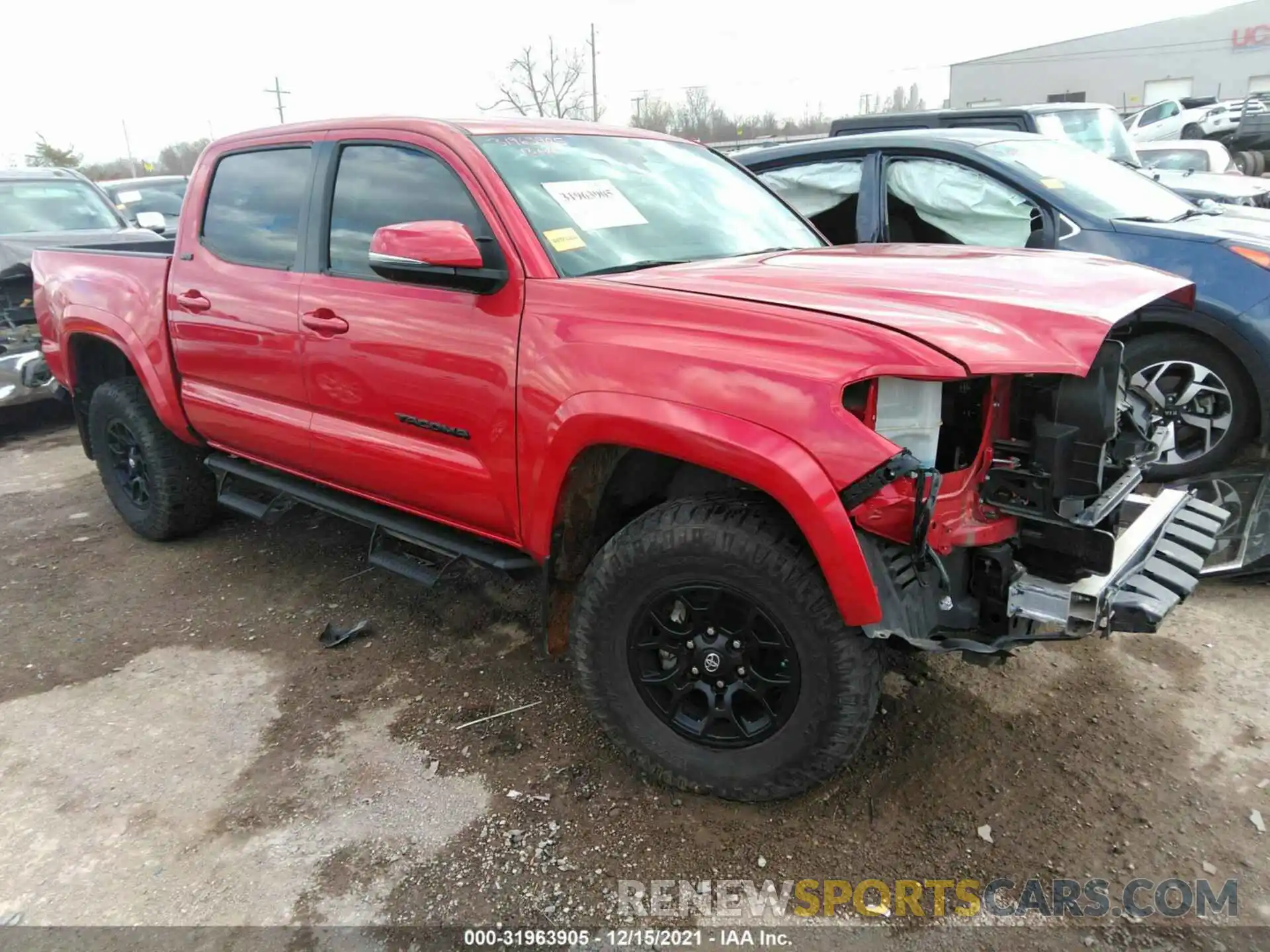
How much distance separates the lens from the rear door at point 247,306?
3.48 m

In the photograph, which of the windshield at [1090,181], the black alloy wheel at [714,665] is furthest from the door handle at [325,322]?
the windshield at [1090,181]

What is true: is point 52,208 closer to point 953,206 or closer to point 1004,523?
point 953,206

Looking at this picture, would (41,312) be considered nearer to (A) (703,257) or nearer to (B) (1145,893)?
(A) (703,257)

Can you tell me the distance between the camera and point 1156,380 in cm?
419

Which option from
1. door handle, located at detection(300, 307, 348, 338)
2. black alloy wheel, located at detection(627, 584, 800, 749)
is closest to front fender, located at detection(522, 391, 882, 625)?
black alloy wheel, located at detection(627, 584, 800, 749)

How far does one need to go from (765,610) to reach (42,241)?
750cm

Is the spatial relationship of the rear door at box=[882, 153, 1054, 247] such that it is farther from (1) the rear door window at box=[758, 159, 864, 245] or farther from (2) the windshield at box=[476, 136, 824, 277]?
(2) the windshield at box=[476, 136, 824, 277]

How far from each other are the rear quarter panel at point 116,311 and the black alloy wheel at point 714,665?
109 inches

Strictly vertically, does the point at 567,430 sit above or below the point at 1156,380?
above

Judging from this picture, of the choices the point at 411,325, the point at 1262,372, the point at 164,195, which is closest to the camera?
the point at 411,325

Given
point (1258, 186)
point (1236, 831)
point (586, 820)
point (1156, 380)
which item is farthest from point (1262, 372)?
point (1258, 186)

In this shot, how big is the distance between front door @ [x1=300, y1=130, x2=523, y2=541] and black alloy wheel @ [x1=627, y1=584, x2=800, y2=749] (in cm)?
62

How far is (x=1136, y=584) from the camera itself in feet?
7.31

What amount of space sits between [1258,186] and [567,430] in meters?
8.77
